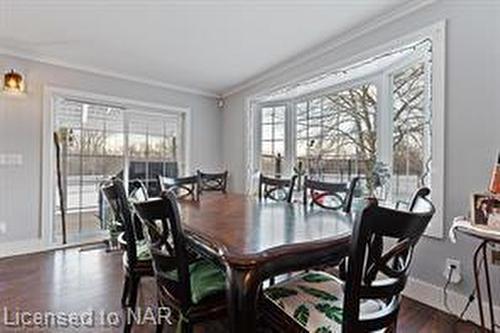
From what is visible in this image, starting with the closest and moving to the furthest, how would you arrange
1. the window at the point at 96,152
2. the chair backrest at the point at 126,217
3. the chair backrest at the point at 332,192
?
the chair backrest at the point at 126,217 → the chair backrest at the point at 332,192 → the window at the point at 96,152

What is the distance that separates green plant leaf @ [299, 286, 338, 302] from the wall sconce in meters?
3.90

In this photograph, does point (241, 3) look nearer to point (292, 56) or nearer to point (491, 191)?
point (292, 56)

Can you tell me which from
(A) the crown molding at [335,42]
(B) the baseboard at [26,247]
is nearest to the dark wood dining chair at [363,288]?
(A) the crown molding at [335,42]

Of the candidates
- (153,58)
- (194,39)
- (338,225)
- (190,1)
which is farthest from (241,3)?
(338,225)

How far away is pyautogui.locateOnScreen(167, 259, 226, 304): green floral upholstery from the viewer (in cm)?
136

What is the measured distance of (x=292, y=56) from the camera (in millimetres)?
3719

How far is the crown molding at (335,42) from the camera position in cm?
255

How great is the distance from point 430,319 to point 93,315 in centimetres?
235

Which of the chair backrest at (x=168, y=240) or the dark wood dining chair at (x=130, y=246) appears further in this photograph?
the dark wood dining chair at (x=130, y=246)

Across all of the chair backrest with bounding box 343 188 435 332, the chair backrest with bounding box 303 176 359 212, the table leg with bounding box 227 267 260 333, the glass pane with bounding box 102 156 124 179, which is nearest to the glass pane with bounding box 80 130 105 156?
the glass pane with bounding box 102 156 124 179

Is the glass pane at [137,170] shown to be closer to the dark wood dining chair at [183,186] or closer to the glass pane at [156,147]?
the glass pane at [156,147]

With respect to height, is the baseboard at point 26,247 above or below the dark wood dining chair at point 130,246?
below

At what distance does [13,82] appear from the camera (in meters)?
Result: 3.51

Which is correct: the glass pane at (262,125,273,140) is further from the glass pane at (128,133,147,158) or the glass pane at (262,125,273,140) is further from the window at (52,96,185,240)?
the glass pane at (128,133,147,158)
